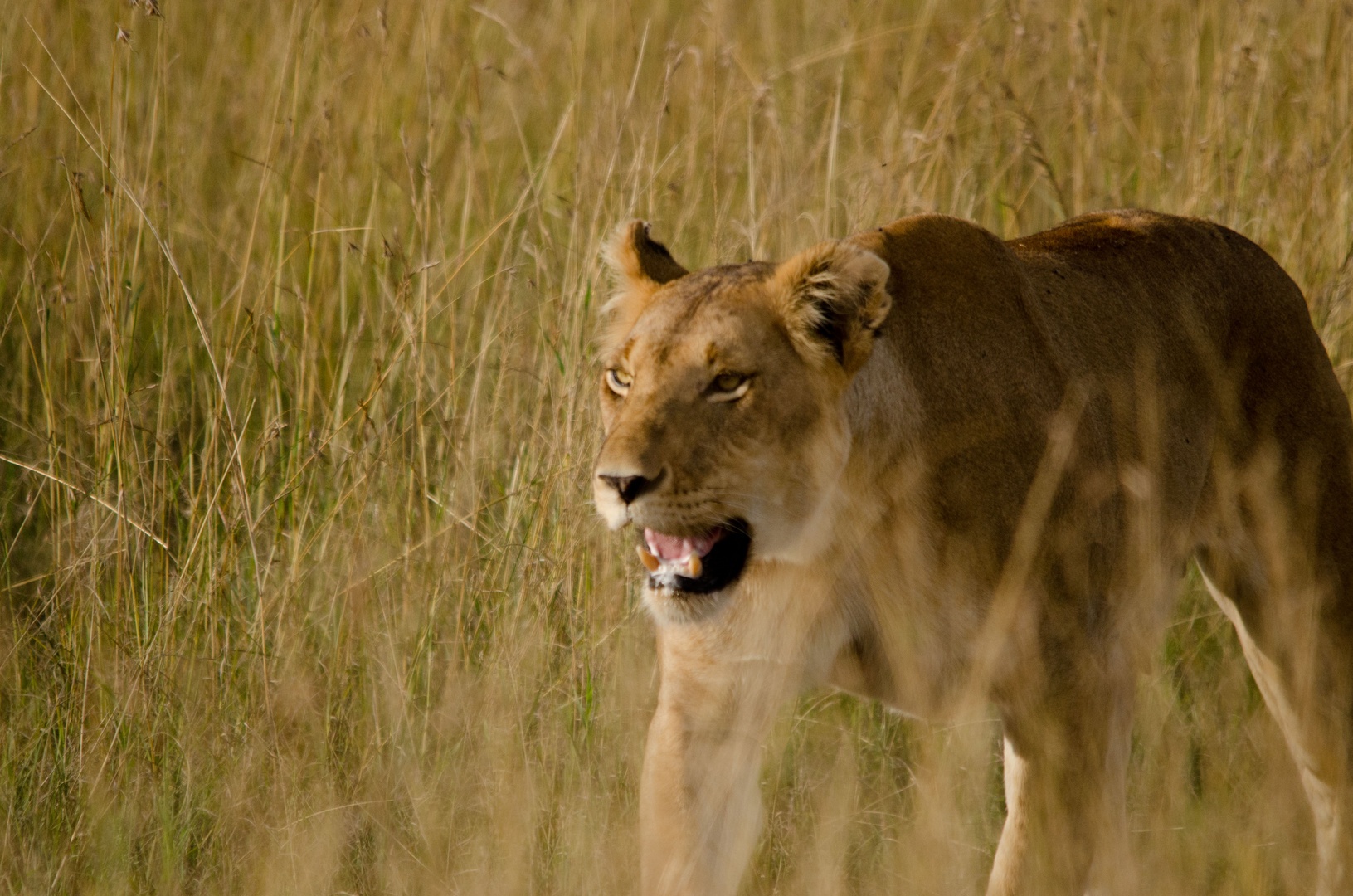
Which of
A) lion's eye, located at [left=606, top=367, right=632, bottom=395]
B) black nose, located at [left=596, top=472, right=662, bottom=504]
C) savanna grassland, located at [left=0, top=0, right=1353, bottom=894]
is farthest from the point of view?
savanna grassland, located at [left=0, top=0, right=1353, bottom=894]

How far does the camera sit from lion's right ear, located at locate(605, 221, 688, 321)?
129 inches

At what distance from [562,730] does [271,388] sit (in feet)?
4.60

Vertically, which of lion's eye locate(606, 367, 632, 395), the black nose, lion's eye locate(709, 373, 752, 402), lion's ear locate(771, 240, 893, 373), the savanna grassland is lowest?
the savanna grassland

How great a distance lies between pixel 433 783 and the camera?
3496mm

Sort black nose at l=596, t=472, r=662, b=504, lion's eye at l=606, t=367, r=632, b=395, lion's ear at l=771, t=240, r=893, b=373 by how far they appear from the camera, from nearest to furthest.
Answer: black nose at l=596, t=472, r=662, b=504, lion's ear at l=771, t=240, r=893, b=373, lion's eye at l=606, t=367, r=632, b=395

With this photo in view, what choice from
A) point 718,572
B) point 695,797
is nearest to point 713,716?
point 695,797

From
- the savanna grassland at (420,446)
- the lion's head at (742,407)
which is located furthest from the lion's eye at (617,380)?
the savanna grassland at (420,446)

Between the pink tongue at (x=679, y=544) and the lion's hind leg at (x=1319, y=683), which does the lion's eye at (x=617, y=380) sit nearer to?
the pink tongue at (x=679, y=544)

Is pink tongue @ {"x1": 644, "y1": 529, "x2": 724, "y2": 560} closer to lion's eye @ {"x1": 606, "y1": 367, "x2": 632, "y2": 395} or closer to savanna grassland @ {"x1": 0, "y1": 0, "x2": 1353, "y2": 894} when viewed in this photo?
lion's eye @ {"x1": 606, "y1": 367, "x2": 632, "y2": 395}

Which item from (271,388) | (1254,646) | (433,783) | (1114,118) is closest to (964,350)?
(1254,646)

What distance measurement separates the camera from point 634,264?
3.31 meters

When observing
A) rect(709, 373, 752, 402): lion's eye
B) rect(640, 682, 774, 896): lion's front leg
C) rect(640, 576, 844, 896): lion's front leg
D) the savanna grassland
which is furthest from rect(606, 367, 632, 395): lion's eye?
the savanna grassland

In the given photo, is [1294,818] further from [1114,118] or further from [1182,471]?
[1114,118]

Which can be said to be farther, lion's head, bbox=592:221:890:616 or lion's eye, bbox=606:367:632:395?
lion's eye, bbox=606:367:632:395
